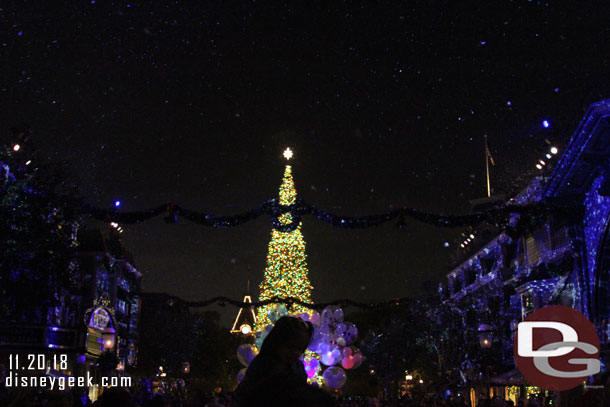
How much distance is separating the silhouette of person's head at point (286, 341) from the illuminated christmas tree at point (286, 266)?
4010cm

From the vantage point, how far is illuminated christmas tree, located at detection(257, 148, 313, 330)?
4334 centimetres

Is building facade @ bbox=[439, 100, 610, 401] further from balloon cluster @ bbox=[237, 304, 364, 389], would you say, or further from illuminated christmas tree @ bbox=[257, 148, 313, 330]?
illuminated christmas tree @ bbox=[257, 148, 313, 330]

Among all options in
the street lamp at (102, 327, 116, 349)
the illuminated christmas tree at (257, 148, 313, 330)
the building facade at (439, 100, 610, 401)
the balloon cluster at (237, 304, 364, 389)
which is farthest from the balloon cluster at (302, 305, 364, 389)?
the illuminated christmas tree at (257, 148, 313, 330)

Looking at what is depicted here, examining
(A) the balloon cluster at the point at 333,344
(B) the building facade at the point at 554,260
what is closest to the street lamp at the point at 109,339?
(A) the balloon cluster at the point at 333,344

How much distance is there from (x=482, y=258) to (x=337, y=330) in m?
18.3

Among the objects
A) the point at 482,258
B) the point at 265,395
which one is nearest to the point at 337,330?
the point at 482,258

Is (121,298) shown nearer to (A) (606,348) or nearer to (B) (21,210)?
(B) (21,210)

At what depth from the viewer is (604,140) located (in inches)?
683

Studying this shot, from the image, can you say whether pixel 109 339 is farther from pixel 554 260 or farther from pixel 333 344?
pixel 554 260

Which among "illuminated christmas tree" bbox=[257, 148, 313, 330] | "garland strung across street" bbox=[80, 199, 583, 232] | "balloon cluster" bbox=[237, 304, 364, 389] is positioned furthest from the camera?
"illuminated christmas tree" bbox=[257, 148, 313, 330]

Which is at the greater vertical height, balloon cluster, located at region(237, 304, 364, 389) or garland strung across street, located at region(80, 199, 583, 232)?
garland strung across street, located at region(80, 199, 583, 232)

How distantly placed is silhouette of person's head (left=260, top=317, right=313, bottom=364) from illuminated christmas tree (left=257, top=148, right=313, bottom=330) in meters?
40.1

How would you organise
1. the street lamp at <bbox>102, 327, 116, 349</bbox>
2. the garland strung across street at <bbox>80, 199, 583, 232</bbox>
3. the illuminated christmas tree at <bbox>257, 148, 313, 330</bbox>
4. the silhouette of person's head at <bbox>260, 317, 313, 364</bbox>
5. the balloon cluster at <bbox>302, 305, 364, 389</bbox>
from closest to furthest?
the silhouette of person's head at <bbox>260, 317, 313, 364</bbox> < the garland strung across street at <bbox>80, 199, 583, 232</bbox> < the street lamp at <bbox>102, 327, 116, 349</bbox> < the balloon cluster at <bbox>302, 305, 364, 389</bbox> < the illuminated christmas tree at <bbox>257, 148, 313, 330</bbox>

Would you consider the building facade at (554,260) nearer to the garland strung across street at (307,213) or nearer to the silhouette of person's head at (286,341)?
the garland strung across street at (307,213)
